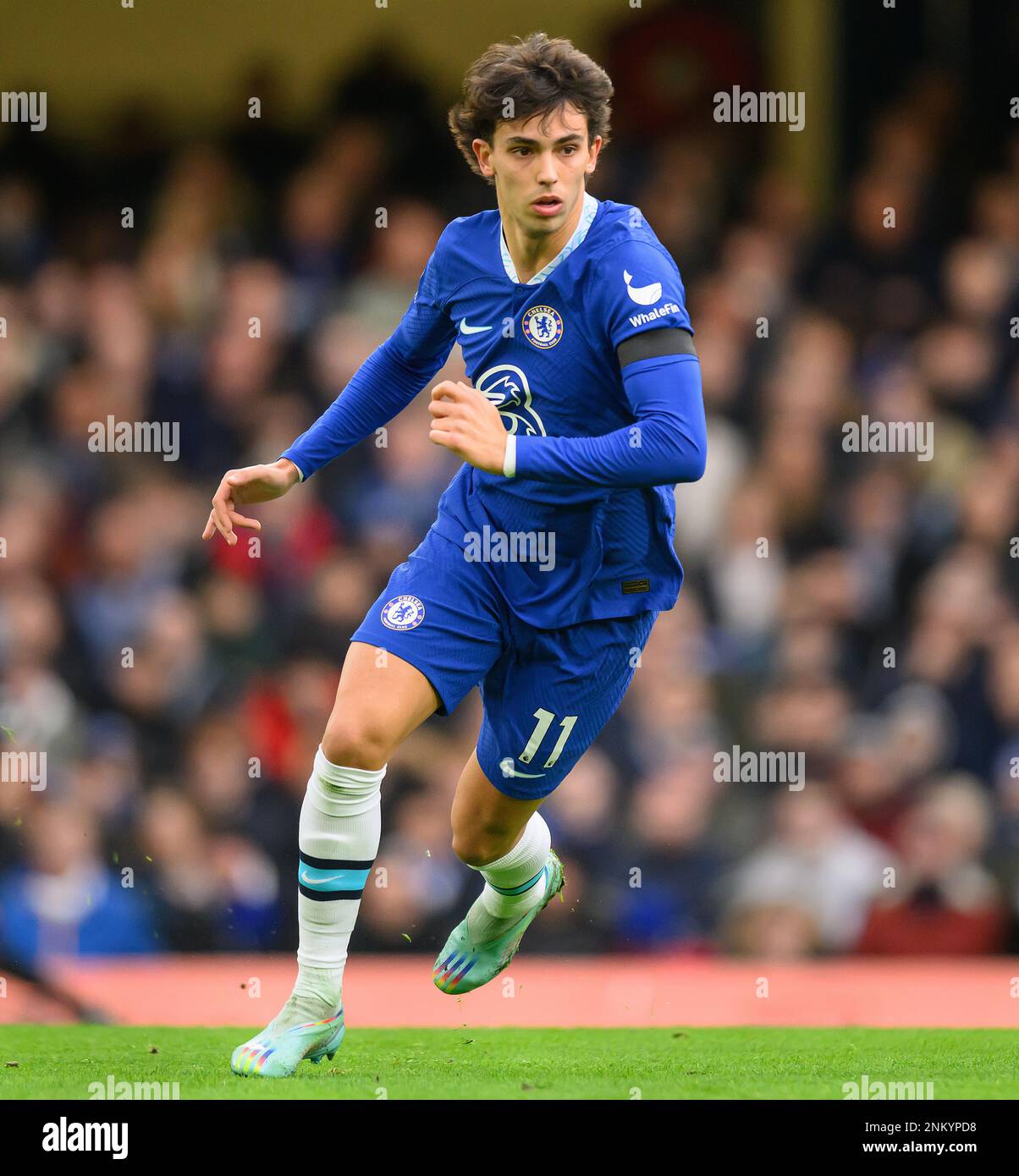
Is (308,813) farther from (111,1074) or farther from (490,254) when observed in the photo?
(490,254)

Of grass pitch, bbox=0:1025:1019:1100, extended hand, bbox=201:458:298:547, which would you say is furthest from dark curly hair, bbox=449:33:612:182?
grass pitch, bbox=0:1025:1019:1100

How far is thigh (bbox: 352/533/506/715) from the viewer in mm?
4609

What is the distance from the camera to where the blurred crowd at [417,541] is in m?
7.92

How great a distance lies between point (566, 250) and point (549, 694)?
3.81 feet

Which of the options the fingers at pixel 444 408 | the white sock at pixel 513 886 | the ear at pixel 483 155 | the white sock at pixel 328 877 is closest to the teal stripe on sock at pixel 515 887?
the white sock at pixel 513 886

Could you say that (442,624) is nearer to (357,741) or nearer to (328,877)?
(357,741)

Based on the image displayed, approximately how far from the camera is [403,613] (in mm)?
4668

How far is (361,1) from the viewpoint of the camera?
33.1ft

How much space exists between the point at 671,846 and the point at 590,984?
31.8 inches

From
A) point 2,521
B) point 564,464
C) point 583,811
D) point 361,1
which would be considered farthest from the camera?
point 361,1

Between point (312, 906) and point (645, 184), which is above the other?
point (645, 184)

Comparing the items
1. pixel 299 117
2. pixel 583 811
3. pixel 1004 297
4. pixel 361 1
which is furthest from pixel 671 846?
pixel 361 1

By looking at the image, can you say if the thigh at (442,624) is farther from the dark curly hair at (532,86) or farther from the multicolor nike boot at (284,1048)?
the dark curly hair at (532,86)

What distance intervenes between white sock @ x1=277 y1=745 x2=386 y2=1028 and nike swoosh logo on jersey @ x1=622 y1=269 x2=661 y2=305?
1.31 metres
